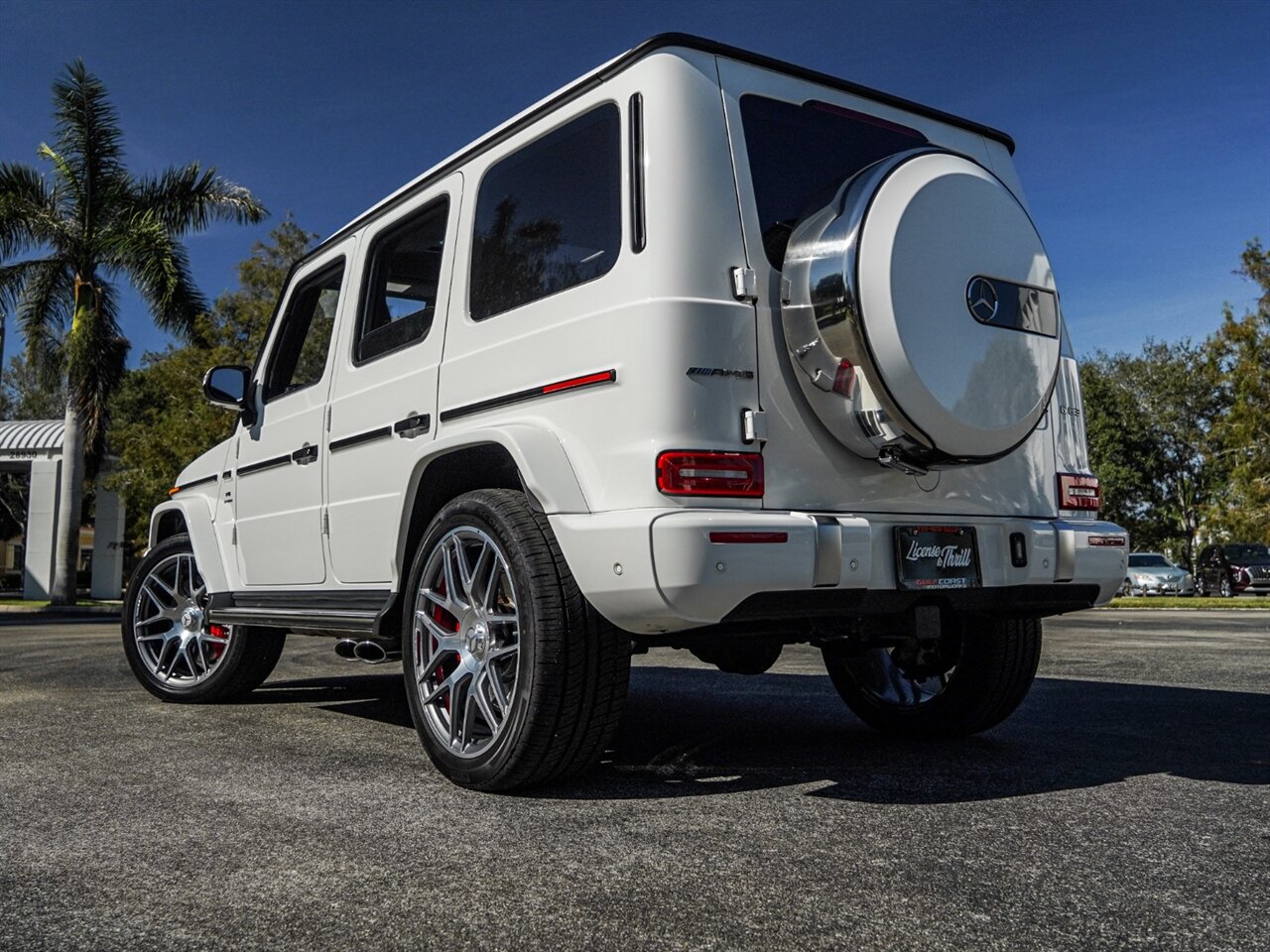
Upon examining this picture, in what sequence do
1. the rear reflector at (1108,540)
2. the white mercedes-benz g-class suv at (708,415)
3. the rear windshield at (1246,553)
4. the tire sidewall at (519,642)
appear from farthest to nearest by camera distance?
1. the rear windshield at (1246,553)
2. the rear reflector at (1108,540)
3. the tire sidewall at (519,642)
4. the white mercedes-benz g-class suv at (708,415)

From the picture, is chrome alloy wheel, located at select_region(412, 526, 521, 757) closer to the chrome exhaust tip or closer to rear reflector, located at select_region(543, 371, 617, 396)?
the chrome exhaust tip

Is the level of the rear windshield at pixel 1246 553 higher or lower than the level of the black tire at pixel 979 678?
higher

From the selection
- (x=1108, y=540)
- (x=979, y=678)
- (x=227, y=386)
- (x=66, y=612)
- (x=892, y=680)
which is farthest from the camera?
(x=66, y=612)

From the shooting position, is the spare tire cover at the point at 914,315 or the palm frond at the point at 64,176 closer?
the spare tire cover at the point at 914,315

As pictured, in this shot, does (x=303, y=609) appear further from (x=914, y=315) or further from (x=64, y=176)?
(x=64, y=176)

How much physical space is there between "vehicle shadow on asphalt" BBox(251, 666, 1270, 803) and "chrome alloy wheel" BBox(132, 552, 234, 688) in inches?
17.0

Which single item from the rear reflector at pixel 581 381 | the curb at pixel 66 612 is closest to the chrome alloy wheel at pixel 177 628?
the rear reflector at pixel 581 381

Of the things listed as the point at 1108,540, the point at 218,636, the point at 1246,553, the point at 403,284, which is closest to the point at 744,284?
the point at 1108,540

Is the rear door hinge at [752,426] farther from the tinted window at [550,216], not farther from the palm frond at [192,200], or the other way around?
the palm frond at [192,200]

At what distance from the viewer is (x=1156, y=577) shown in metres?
30.8

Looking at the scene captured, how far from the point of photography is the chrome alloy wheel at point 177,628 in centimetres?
565

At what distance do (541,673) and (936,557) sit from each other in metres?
1.24

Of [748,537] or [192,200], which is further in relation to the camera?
[192,200]

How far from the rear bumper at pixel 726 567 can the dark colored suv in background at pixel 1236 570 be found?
29711mm
